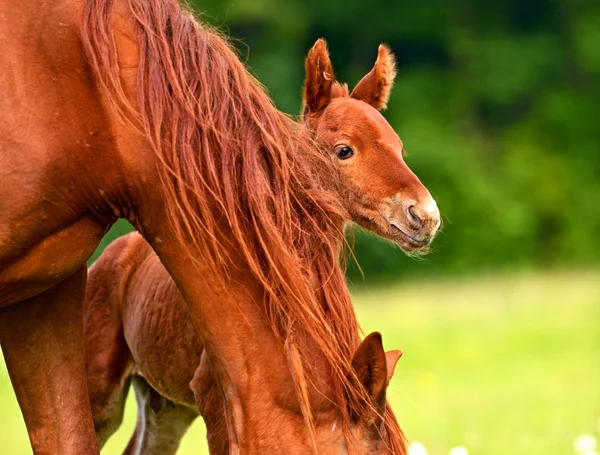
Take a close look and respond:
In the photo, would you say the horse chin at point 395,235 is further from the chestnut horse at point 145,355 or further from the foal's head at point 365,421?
the foal's head at point 365,421

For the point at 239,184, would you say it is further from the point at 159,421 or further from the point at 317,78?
the point at 159,421

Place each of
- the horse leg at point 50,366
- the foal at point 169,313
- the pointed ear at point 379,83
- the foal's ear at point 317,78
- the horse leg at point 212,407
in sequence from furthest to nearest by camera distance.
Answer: the pointed ear at point 379,83, the foal's ear at point 317,78, the foal at point 169,313, the horse leg at point 212,407, the horse leg at point 50,366

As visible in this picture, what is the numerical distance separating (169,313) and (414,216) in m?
1.11

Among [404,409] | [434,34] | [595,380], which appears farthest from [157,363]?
[434,34]

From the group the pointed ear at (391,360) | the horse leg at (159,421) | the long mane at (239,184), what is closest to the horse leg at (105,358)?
the horse leg at (159,421)

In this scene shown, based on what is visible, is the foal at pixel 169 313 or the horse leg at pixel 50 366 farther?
the foal at pixel 169 313

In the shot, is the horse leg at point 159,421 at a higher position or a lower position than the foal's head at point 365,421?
higher

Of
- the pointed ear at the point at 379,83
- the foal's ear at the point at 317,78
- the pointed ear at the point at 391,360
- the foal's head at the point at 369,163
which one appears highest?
the pointed ear at the point at 379,83

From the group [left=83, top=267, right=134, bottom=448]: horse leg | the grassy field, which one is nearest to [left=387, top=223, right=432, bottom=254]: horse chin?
the grassy field

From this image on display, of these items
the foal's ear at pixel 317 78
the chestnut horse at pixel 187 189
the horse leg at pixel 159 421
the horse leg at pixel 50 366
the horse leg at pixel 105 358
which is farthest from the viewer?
the horse leg at pixel 159 421

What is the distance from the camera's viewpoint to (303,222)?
3.00 meters

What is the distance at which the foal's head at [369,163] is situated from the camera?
4.02 metres

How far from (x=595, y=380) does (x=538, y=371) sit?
759mm

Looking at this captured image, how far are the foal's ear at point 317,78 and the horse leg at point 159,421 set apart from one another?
154 cm
